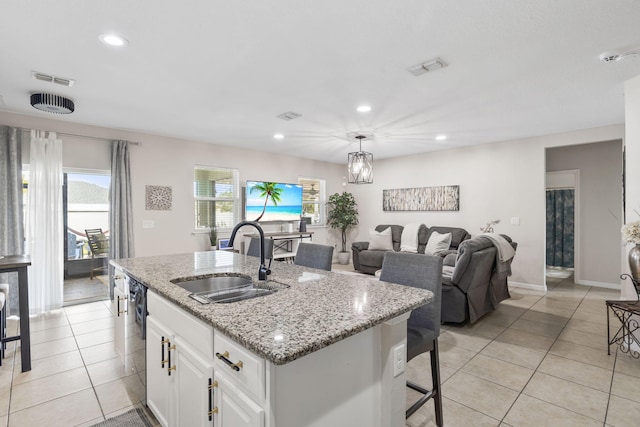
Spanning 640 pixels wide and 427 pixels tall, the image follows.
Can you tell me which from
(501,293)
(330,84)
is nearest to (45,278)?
(330,84)

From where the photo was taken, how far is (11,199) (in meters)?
3.82

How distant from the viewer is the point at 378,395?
53.0 inches

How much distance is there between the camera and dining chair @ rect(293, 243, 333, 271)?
2592 millimetres

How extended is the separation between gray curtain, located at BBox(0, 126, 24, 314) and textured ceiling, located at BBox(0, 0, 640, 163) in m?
0.44

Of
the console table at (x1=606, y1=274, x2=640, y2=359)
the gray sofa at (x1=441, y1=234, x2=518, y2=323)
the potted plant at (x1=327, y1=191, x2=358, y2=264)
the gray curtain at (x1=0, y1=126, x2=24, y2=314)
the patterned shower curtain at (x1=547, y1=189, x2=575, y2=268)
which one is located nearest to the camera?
the console table at (x1=606, y1=274, x2=640, y2=359)

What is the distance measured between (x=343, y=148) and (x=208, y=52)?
378 centimetres

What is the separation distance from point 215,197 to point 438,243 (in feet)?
13.3

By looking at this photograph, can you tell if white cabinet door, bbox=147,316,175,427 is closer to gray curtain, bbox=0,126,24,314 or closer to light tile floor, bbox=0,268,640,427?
light tile floor, bbox=0,268,640,427

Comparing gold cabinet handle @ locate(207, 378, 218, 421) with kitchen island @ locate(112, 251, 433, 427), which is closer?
kitchen island @ locate(112, 251, 433, 427)

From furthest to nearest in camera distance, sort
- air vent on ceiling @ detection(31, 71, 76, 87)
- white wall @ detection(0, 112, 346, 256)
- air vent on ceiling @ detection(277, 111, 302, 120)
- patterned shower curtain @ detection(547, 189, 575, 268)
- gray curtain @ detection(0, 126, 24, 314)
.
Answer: patterned shower curtain @ detection(547, 189, 575, 268) < white wall @ detection(0, 112, 346, 256) < air vent on ceiling @ detection(277, 111, 302, 120) < gray curtain @ detection(0, 126, 24, 314) < air vent on ceiling @ detection(31, 71, 76, 87)

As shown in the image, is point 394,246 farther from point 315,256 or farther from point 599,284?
point 315,256

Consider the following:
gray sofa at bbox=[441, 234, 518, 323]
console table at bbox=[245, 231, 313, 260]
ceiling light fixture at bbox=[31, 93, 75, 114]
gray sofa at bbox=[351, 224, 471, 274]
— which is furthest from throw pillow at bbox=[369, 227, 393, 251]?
ceiling light fixture at bbox=[31, 93, 75, 114]

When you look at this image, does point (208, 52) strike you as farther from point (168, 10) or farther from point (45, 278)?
point (45, 278)

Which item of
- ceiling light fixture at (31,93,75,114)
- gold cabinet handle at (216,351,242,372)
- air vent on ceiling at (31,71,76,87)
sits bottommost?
gold cabinet handle at (216,351,242,372)
